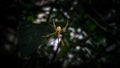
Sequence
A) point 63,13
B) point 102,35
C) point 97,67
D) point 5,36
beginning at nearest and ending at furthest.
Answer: point 63,13, point 102,35, point 97,67, point 5,36

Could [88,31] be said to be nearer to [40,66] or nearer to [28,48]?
[28,48]

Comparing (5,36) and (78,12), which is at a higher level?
(5,36)

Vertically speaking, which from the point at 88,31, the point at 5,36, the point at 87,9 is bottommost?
the point at 88,31

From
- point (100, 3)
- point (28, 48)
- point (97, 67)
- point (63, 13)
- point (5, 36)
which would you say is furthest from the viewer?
point (5, 36)

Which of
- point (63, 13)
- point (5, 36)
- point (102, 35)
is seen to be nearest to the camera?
point (63, 13)

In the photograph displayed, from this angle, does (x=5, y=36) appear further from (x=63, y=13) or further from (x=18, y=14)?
(x=63, y=13)

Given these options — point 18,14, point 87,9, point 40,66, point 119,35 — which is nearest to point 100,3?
point 87,9

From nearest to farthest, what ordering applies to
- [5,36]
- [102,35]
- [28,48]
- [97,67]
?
[28,48] < [102,35] < [97,67] < [5,36]

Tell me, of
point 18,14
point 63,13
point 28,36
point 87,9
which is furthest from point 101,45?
point 28,36

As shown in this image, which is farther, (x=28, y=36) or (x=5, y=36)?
(x=5, y=36)
